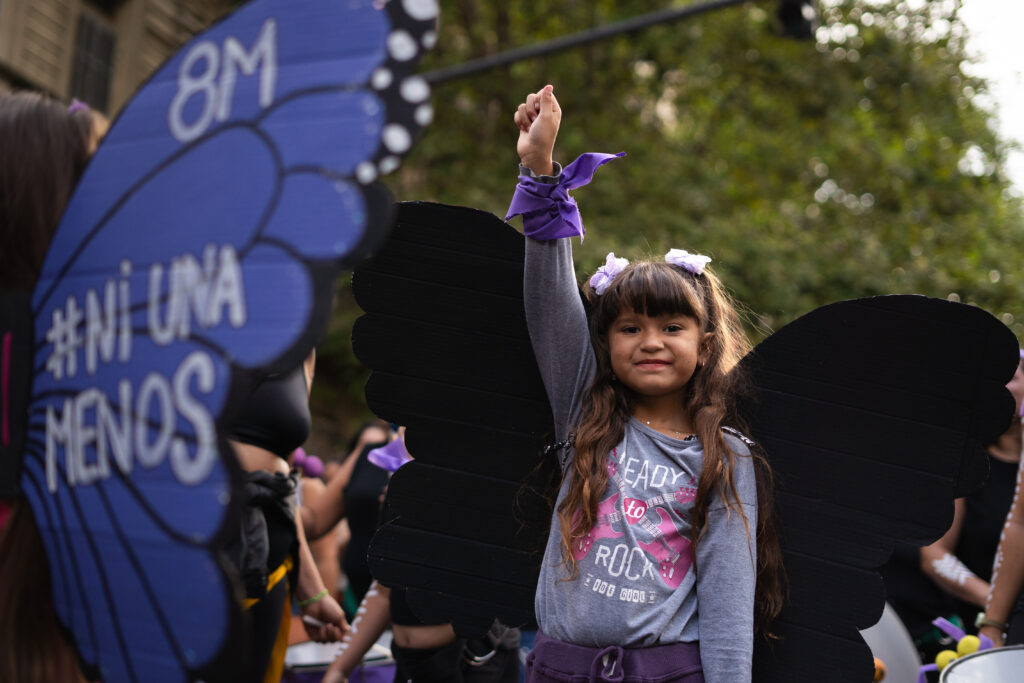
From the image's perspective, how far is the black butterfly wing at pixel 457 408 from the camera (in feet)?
8.05

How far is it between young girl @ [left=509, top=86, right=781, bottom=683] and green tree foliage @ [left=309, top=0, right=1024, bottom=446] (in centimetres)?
868

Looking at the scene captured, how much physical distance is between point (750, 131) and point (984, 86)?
9.05 ft

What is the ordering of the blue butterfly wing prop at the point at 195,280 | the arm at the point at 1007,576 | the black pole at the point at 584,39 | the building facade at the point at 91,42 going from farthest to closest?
the building facade at the point at 91,42 → the black pole at the point at 584,39 → the arm at the point at 1007,576 → the blue butterfly wing prop at the point at 195,280

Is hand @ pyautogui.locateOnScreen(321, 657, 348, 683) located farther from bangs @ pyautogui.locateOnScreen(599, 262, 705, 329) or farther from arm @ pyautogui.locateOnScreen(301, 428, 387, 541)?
bangs @ pyautogui.locateOnScreen(599, 262, 705, 329)

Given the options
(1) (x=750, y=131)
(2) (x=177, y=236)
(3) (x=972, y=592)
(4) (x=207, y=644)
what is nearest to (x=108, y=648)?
(4) (x=207, y=644)

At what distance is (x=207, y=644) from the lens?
1331 millimetres

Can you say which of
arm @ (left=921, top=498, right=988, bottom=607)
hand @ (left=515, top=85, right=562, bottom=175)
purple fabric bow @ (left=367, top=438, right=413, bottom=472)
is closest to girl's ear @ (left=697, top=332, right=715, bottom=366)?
hand @ (left=515, top=85, right=562, bottom=175)

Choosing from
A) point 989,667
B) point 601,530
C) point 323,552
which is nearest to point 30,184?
point 601,530

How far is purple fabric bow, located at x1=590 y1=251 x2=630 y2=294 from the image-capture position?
2475 millimetres

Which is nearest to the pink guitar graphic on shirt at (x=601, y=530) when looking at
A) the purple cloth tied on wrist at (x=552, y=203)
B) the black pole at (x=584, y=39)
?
the purple cloth tied on wrist at (x=552, y=203)

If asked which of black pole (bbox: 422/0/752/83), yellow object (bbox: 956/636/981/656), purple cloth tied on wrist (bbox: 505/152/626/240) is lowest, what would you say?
yellow object (bbox: 956/636/981/656)

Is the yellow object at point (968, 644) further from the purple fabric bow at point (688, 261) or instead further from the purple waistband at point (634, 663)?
the purple fabric bow at point (688, 261)

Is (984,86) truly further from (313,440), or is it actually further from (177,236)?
(177,236)

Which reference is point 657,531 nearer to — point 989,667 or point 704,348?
point 704,348
